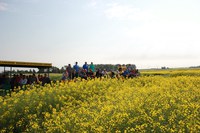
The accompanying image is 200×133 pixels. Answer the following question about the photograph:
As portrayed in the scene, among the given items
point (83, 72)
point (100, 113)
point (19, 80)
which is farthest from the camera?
point (83, 72)

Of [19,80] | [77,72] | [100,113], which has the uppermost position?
[77,72]

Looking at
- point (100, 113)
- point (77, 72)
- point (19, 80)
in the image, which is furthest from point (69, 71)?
point (100, 113)

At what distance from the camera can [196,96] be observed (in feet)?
34.7

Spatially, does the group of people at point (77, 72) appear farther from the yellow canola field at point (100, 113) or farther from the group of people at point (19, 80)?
the yellow canola field at point (100, 113)

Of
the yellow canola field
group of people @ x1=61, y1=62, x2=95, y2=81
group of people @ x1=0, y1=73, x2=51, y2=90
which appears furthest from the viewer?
group of people @ x1=61, y1=62, x2=95, y2=81

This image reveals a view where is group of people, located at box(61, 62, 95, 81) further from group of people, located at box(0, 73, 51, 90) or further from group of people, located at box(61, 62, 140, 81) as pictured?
group of people, located at box(0, 73, 51, 90)

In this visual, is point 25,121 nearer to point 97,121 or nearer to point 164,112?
point 97,121

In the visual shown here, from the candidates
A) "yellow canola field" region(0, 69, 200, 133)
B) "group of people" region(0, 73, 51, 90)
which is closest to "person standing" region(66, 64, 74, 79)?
"group of people" region(0, 73, 51, 90)

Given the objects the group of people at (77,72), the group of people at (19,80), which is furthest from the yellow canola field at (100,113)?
the group of people at (77,72)

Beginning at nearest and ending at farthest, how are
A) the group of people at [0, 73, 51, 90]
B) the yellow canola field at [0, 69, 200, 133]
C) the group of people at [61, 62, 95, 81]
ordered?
the yellow canola field at [0, 69, 200, 133] < the group of people at [0, 73, 51, 90] < the group of people at [61, 62, 95, 81]

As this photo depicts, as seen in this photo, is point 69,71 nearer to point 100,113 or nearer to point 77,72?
point 77,72

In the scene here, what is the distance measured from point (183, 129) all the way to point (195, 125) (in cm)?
35

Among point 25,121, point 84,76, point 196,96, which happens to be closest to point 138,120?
point 196,96

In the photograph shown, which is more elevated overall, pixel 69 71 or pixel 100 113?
pixel 69 71
